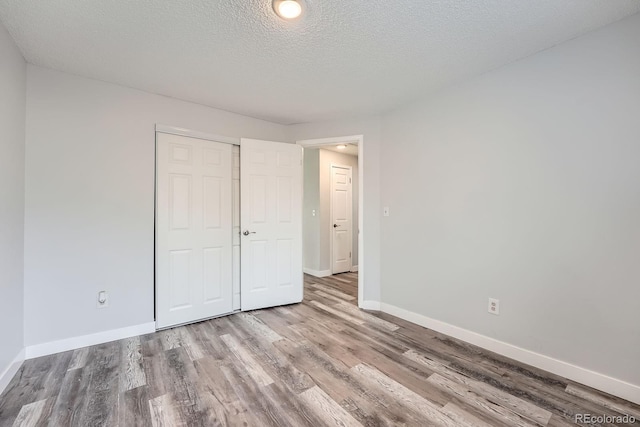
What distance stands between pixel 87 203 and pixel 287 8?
7.46 ft

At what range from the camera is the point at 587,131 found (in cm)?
184

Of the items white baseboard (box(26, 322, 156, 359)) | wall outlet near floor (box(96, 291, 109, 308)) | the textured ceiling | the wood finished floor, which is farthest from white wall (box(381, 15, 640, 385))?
wall outlet near floor (box(96, 291, 109, 308))

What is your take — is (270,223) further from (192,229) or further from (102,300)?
(102,300)

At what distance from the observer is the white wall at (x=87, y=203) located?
221 cm

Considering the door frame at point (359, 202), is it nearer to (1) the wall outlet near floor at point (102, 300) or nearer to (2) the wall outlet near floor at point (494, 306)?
(2) the wall outlet near floor at point (494, 306)

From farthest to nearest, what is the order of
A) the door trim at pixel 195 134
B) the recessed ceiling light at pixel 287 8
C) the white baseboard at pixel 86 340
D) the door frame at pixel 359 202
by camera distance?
1. the door frame at pixel 359 202
2. the door trim at pixel 195 134
3. the white baseboard at pixel 86 340
4. the recessed ceiling light at pixel 287 8

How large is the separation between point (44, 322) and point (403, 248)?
10.8 ft

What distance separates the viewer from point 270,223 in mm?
3377

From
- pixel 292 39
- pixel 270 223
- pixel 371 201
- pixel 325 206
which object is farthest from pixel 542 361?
pixel 325 206

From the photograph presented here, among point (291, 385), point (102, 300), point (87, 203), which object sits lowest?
point (291, 385)

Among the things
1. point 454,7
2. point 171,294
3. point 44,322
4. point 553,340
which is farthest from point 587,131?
point 44,322

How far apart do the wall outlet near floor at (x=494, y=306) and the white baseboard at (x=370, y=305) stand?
126 centimetres

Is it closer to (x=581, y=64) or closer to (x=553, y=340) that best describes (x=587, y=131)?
(x=581, y=64)

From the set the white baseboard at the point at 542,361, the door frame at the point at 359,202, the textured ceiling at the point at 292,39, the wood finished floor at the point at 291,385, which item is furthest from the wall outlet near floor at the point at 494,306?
the textured ceiling at the point at 292,39
